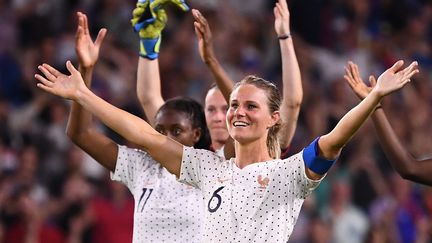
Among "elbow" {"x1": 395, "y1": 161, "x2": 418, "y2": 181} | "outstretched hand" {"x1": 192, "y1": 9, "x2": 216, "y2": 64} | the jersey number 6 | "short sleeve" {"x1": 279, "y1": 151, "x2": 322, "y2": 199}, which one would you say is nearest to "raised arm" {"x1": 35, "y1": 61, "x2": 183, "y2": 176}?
the jersey number 6

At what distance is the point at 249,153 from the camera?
16.2ft

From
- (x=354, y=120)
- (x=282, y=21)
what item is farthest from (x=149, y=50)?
(x=354, y=120)

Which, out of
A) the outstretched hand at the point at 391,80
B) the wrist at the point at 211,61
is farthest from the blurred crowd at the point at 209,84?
the outstretched hand at the point at 391,80

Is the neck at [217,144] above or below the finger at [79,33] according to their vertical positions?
below

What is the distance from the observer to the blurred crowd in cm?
888

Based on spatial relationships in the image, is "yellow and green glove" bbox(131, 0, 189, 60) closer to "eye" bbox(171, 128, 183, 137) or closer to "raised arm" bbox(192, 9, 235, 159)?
"raised arm" bbox(192, 9, 235, 159)

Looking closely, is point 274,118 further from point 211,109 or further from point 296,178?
point 211,109

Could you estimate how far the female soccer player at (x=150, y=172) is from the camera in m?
5.41

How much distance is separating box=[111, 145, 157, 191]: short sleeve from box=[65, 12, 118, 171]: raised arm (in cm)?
4

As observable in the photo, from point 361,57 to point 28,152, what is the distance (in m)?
3.95

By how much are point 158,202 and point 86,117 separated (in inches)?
21.5

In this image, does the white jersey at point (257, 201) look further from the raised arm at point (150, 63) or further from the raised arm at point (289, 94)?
the raised arm at point (150, 63)

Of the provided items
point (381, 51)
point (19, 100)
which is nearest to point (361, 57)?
point (381, 51)

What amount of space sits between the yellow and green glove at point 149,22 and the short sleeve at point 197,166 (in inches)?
40.0
